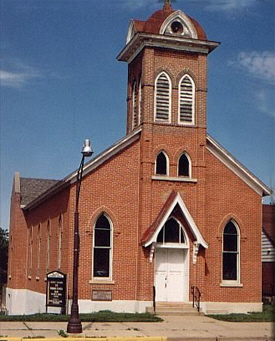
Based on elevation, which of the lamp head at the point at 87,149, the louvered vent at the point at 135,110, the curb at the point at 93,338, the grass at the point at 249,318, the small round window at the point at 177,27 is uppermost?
the small round window at the point at 177,27

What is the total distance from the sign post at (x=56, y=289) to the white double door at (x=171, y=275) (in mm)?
4109

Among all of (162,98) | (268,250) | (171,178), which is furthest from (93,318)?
(268,250)

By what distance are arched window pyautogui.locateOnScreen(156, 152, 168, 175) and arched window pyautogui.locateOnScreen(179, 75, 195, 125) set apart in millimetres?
1840

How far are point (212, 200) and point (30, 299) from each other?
1359cm

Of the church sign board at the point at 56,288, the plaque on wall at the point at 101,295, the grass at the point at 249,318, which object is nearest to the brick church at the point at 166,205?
the plaque on wall at the point at 101,295

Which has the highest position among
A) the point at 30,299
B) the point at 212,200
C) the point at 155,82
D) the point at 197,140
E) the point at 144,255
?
the point at 155,82

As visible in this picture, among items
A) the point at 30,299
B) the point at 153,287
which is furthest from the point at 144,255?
the point at 30,299

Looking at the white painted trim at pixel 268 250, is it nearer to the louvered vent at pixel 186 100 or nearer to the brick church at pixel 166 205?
the brick church at pixel 166 205

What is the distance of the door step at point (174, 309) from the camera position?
89.0ft

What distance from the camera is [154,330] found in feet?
70.9

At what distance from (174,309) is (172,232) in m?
3.33

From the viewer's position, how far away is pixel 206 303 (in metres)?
28.6

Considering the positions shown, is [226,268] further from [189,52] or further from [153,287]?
[189,52]

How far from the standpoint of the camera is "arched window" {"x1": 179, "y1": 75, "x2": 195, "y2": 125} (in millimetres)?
29844
